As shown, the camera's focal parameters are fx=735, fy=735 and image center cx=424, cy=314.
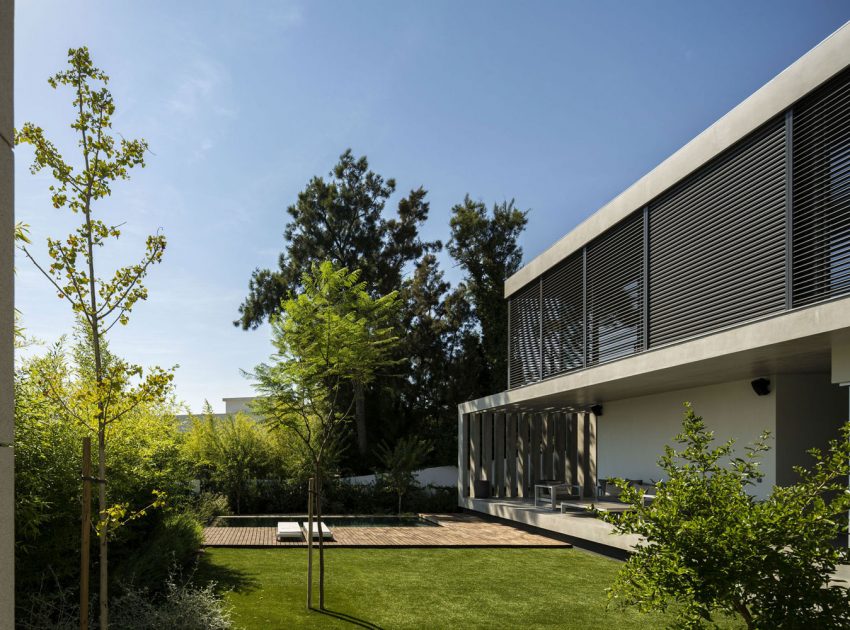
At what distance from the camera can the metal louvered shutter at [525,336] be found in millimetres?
16812

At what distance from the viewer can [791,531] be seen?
4445 millimetres

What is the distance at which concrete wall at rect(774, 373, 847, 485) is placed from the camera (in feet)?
35.9

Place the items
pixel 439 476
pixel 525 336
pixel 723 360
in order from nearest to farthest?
pixel 723 360 → pixel 525 336 → pixel 439 476

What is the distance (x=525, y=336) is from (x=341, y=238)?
14386mm

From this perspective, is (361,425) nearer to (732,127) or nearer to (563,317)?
(563,317)

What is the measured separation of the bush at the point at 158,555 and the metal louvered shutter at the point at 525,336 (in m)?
8.86

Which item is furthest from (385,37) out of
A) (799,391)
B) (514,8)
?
(799,391)

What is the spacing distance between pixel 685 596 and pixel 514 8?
1337 centimetres

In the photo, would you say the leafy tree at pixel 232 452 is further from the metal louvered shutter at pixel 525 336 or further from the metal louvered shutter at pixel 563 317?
the metal louvered shutter at pixel 563 317

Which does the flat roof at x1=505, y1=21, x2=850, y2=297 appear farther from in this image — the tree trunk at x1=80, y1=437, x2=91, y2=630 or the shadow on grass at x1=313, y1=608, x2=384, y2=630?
the tree trunk at x1=80, y1=437, x2=91, y2=630

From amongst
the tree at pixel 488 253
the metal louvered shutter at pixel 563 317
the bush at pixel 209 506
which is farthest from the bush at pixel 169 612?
the tree at pixel 488 253

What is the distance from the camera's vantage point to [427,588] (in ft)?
33.0

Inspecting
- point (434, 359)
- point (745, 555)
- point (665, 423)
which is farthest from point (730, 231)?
point (434, 359)

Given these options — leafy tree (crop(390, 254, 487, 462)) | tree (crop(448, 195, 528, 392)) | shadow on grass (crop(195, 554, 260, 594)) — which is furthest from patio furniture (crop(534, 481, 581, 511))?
tree (crop(448, 195, 528, 392))
